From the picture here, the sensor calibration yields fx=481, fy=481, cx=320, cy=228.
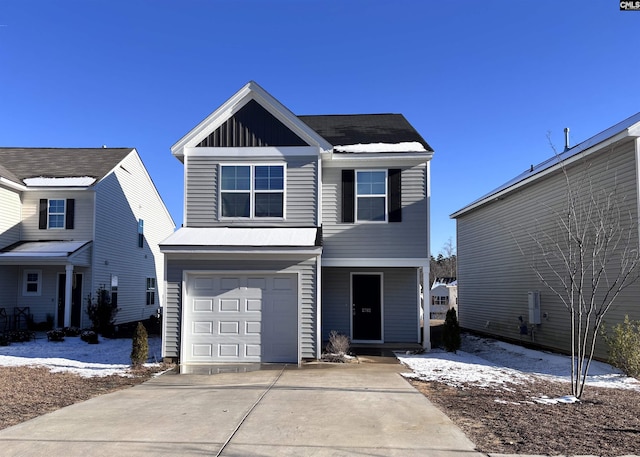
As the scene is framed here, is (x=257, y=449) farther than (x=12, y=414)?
No

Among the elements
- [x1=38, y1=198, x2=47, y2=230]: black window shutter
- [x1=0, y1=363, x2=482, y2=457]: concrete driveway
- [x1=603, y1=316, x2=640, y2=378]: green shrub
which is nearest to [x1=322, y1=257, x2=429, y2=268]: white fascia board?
[x1=0, y1=363, x2=482, y2=457]: concrete driveway

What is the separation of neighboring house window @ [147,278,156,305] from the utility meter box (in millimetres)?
18679

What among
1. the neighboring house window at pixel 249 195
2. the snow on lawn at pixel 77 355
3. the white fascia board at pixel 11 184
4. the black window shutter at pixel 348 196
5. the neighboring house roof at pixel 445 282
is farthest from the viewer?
the neighboring house roof at pixel 445 282

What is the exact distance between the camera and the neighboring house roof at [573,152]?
10.4m

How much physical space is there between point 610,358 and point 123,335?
14.6 meters

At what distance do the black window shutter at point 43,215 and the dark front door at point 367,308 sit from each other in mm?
12446

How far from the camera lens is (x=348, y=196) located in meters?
13.5

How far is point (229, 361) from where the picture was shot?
11.3 m

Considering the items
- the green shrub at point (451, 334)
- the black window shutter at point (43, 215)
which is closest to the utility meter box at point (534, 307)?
the green shrub at point (451, 334)

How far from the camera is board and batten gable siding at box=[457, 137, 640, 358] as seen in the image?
10922 mm

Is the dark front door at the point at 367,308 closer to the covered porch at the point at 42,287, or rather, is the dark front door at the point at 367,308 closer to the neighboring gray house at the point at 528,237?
the neighboring gray house at the point at 528,237

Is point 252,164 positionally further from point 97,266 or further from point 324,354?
point 97,266

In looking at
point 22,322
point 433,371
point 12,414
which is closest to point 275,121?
point 433,371

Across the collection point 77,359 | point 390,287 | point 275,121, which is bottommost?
point 77,359
